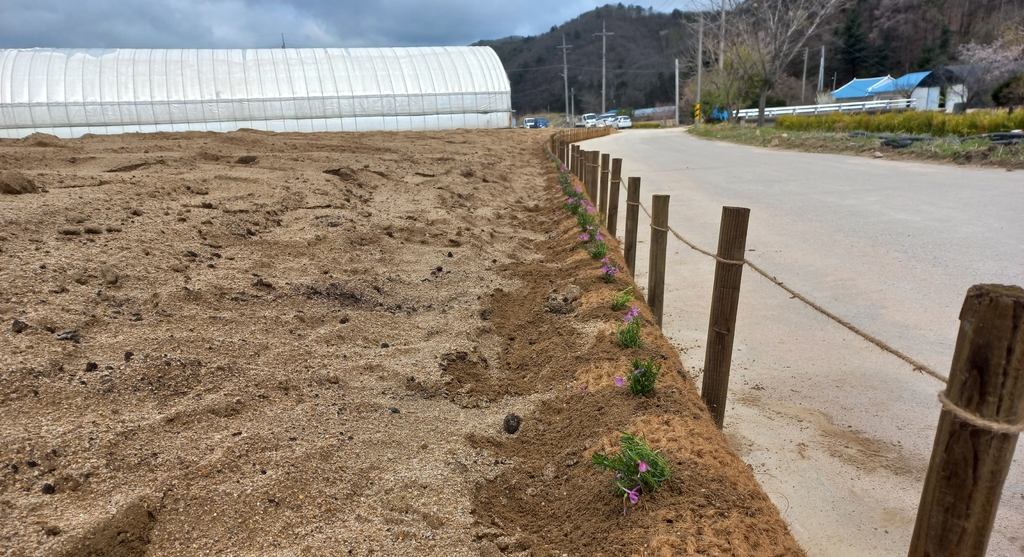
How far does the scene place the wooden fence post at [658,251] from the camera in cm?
392

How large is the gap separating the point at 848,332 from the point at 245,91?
71.4 feet

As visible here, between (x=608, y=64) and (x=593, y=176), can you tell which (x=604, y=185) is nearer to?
(x=593, y=176)

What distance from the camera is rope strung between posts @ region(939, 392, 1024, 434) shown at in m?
1.26

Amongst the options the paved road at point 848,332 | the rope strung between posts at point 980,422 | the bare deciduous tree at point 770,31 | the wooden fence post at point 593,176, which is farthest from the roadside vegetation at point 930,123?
the rope strung between posts at point 980,422

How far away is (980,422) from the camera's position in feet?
4.23

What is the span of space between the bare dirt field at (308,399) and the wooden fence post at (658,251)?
204 millimetres

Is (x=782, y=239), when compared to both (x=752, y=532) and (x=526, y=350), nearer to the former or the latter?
(x=526, y=350)

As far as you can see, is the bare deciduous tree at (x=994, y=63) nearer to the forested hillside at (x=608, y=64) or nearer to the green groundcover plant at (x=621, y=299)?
the green groundcover plant at (x=621, y=299)

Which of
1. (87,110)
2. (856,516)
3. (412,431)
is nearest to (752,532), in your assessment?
(856,516)

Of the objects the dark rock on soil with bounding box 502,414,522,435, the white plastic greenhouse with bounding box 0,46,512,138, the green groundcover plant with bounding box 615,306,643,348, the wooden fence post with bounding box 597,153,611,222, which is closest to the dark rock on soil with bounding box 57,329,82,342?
the dark rock on soil with bounding box 502,414,522,435

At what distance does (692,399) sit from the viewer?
→ 2924 mm

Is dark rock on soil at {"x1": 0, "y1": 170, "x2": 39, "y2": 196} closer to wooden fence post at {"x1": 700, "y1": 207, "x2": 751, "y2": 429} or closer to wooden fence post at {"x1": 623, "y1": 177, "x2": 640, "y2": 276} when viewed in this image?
wooden fence post at {"x1": 623, "y1": 177, "x2": 640, "y2": 276}

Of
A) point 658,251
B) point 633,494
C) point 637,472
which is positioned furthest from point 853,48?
point 633,494

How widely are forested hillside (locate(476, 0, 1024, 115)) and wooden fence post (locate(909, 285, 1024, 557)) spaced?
1594 inches
